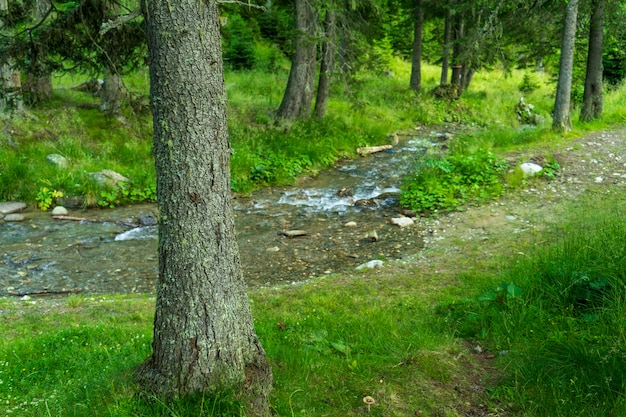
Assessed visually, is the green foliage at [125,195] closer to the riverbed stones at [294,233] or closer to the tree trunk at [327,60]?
the riverbed stones at [294,233]

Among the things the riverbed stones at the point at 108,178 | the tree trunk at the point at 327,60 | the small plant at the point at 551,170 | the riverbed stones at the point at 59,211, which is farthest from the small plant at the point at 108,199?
the small plant at the point at 551,170

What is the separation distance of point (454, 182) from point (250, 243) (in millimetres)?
4514

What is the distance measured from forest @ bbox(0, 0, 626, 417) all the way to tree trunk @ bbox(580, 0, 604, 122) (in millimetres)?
63

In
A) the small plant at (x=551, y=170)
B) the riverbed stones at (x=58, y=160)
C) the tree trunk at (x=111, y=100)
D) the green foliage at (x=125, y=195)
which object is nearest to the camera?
the small plant at (x=551, y=170)

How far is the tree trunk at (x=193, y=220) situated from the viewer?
10.8 feet

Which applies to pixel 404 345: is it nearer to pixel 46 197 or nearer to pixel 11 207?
pixel 46 197

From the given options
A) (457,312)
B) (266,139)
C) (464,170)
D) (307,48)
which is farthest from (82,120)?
(457,312)

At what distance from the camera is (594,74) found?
1456cm

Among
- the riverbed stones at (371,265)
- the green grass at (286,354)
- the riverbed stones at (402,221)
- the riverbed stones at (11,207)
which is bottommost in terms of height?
the riverbed stones at (11,207)

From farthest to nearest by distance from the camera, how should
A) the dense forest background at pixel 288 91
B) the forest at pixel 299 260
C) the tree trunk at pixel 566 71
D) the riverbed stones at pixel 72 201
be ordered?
the tree trunk at pixel 566 71 → the riverbed stones at pixel 72 201 → the dense forest background at pixel 288 91 → the forest at pixel 299 260

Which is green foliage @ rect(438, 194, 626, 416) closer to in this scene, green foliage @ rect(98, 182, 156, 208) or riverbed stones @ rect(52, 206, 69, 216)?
green foliage @ rect(98, 182, 156, 208)

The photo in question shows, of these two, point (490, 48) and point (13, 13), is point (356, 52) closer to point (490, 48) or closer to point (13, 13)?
point (490, 48)

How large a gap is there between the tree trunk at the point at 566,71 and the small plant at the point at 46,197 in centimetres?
1197

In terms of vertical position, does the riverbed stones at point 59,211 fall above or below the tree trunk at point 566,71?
below
